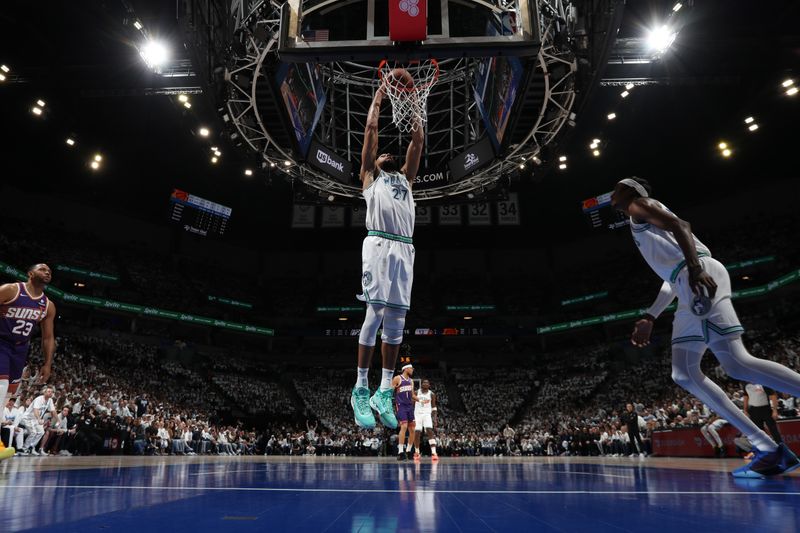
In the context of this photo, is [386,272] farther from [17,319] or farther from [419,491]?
[17,319]

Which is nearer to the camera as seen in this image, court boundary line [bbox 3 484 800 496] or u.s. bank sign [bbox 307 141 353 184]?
court boundary line [bbox 3 484 800 496]

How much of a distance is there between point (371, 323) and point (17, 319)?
12.6 ft

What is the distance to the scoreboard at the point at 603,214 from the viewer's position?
2789 cm

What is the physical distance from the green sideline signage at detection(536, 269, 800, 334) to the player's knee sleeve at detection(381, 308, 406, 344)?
24955mm

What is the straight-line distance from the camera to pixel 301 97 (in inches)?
529

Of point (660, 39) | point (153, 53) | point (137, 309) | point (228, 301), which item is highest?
point (153, 53)

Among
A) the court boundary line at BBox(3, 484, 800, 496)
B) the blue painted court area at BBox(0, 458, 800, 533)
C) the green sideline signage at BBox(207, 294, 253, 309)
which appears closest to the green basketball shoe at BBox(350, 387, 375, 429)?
the blue painted court area at BBox(0, 458, 800, 533)

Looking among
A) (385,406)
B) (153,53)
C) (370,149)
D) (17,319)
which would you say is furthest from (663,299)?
(153,53)

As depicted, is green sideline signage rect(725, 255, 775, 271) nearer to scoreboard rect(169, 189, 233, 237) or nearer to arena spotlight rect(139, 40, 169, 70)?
scoreboard rect(169, 189, 233, 237)

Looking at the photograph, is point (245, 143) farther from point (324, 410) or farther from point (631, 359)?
point (631, 359)

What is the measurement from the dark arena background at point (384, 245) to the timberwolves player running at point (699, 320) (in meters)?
0.05

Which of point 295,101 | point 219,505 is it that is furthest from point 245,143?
point 219,505

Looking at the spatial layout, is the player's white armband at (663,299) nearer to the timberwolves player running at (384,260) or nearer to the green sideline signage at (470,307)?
the timberwolves player running at (384,260)

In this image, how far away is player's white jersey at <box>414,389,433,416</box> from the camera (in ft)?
38.4
